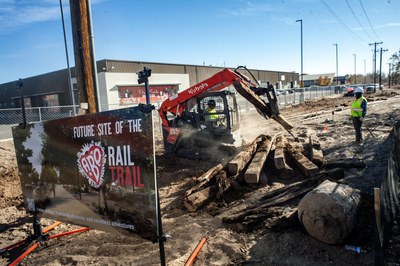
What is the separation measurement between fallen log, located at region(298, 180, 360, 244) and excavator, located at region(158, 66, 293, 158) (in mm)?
4604

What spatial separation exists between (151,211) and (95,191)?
37.6 inches

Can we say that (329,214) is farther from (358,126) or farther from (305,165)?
(358,126)

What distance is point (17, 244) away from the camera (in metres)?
4.88

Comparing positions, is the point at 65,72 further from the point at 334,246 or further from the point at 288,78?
the point at 288,78

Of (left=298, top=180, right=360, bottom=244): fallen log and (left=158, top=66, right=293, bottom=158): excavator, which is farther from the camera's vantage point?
(left=158, top=66, right=293, bottom=158): excavator

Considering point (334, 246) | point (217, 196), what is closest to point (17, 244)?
point (217, 196)

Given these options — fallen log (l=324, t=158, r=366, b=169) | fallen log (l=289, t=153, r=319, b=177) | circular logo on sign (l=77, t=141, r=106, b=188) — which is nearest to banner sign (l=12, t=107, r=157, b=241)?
circular logo on sign (l=77, t=141, r=106, b=188)

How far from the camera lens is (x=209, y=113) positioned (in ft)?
29.5

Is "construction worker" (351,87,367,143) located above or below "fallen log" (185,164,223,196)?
above

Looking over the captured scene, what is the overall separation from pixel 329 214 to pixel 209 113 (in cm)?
551

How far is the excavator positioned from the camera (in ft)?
28.0

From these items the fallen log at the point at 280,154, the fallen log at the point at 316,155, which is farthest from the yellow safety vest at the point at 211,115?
the fallen log at the point at 316,155

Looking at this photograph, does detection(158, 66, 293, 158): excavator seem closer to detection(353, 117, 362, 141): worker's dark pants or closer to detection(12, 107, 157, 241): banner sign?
detection(353, 117, 362, 141): worker's dark pants

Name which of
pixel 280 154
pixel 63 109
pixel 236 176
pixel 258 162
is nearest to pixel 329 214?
pixel 236 176
